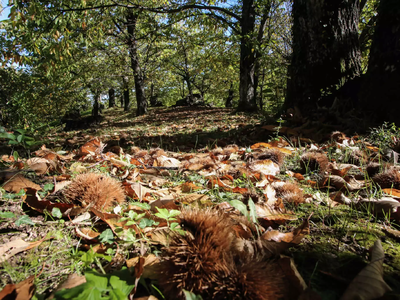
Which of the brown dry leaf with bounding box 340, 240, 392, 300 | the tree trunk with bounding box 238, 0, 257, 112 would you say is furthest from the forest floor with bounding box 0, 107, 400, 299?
the tree trunk with bounding box 238, 0, 257, 112

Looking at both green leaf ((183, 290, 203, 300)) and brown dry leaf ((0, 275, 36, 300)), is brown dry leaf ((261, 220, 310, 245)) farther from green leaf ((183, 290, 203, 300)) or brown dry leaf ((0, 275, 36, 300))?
brown dry leaf ((0, 275, 36, 300))

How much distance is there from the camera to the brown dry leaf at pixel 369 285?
25.3 inches

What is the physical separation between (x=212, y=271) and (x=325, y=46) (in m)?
4.55

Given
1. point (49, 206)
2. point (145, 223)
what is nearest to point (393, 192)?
point (145, 223)

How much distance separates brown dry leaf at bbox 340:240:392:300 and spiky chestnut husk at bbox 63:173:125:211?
105 cm

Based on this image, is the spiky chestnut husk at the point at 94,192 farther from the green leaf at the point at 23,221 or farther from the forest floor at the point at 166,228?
the green leaf at the point at 23,221

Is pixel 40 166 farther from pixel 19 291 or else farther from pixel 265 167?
pixel 265 167

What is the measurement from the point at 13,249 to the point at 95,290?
0.55 m

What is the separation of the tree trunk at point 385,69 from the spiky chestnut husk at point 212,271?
350 centimetres

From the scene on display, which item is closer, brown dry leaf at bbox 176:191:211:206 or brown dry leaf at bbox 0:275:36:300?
brown dry leaf at bbox 0:275:36:300

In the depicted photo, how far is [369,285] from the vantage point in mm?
664

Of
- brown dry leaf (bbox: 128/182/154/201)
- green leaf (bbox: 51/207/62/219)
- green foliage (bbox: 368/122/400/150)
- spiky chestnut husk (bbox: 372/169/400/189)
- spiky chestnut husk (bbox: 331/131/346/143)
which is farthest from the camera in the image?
spiky chestnut husk (bbox: 331/131/346/143)

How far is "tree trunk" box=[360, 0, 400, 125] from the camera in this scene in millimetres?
3123

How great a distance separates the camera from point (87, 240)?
97 centimetres
